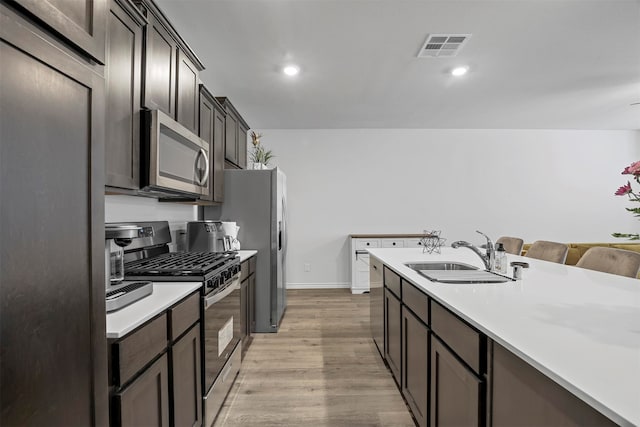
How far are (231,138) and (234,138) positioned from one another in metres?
0.12

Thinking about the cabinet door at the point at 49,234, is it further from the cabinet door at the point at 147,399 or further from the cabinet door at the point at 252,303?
the cabinet door at the point at 252,303

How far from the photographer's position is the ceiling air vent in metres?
2.54

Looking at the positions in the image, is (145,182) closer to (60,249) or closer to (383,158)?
(60,249)

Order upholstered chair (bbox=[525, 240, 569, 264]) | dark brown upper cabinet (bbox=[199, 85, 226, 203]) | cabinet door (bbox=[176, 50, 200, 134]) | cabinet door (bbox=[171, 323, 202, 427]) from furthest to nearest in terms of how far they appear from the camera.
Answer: dark brown upper cabinet (bbox=[199, 85, 226, 203]) → upholstered chair (bbox=[525, 240, 569, 264]) → cabinet door (bbox=[176, 50, 200, 134]) → cabinet door (bbox=[171, 323, 202, 427])

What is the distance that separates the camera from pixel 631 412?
0.56m

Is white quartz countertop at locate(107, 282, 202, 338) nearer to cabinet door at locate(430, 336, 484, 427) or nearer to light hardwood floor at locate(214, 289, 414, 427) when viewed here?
light hardwood floor at locate(214, 289, 414, 427)

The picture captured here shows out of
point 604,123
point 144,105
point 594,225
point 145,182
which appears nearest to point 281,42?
point 144,105

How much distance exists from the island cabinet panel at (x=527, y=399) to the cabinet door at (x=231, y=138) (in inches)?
119

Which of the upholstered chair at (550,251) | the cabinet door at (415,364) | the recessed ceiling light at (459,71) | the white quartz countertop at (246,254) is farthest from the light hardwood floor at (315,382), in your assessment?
the recessed ceiling light at (459,71)

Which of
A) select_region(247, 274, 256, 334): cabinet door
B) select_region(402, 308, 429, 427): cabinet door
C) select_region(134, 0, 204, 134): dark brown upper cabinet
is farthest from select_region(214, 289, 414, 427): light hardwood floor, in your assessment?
select_region(134, 0, 204, 134): dark brown upper cabinet

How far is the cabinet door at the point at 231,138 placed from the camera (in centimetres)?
340

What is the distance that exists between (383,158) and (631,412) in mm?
4984

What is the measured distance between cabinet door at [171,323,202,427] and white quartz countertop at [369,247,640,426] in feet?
3.76

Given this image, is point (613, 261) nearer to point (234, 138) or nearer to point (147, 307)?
point (147, 307)
